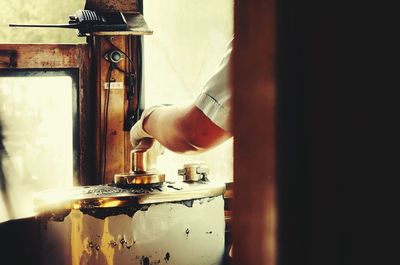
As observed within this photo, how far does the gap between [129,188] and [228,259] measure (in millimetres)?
735

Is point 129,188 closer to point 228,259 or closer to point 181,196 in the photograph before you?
point 181,196

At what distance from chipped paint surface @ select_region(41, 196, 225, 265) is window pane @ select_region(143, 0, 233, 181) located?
1.48 metres

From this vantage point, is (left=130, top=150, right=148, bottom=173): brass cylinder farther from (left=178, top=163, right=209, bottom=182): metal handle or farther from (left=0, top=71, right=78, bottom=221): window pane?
(left=0, top=71, right=78, bottom=221): window pane

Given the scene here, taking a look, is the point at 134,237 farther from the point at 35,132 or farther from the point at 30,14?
the point at 30,14

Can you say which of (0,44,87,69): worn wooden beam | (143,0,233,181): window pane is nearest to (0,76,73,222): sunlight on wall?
(0,44,87,69): worn wooden beam

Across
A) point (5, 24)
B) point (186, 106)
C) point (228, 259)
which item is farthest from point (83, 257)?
point (5, 24)

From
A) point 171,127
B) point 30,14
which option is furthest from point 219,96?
point 30,14

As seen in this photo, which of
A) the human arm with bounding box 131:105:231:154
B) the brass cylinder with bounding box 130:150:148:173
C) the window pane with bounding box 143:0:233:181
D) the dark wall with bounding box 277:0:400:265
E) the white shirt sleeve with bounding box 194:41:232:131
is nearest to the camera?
the dark wall with bounding box 277:0:400:265

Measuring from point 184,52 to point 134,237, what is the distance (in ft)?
7.00

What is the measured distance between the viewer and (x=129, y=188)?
243 centimetres

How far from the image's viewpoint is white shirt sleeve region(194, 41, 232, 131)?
1203mm

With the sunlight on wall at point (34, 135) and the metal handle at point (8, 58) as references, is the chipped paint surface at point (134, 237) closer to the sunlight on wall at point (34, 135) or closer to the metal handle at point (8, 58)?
the sunlight on wall at point (34, 135)

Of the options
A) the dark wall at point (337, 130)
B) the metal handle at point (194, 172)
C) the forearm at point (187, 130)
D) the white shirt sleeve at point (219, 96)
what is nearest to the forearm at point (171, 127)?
the forearm at point (187, 130)

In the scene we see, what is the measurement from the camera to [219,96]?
3.98 ft
